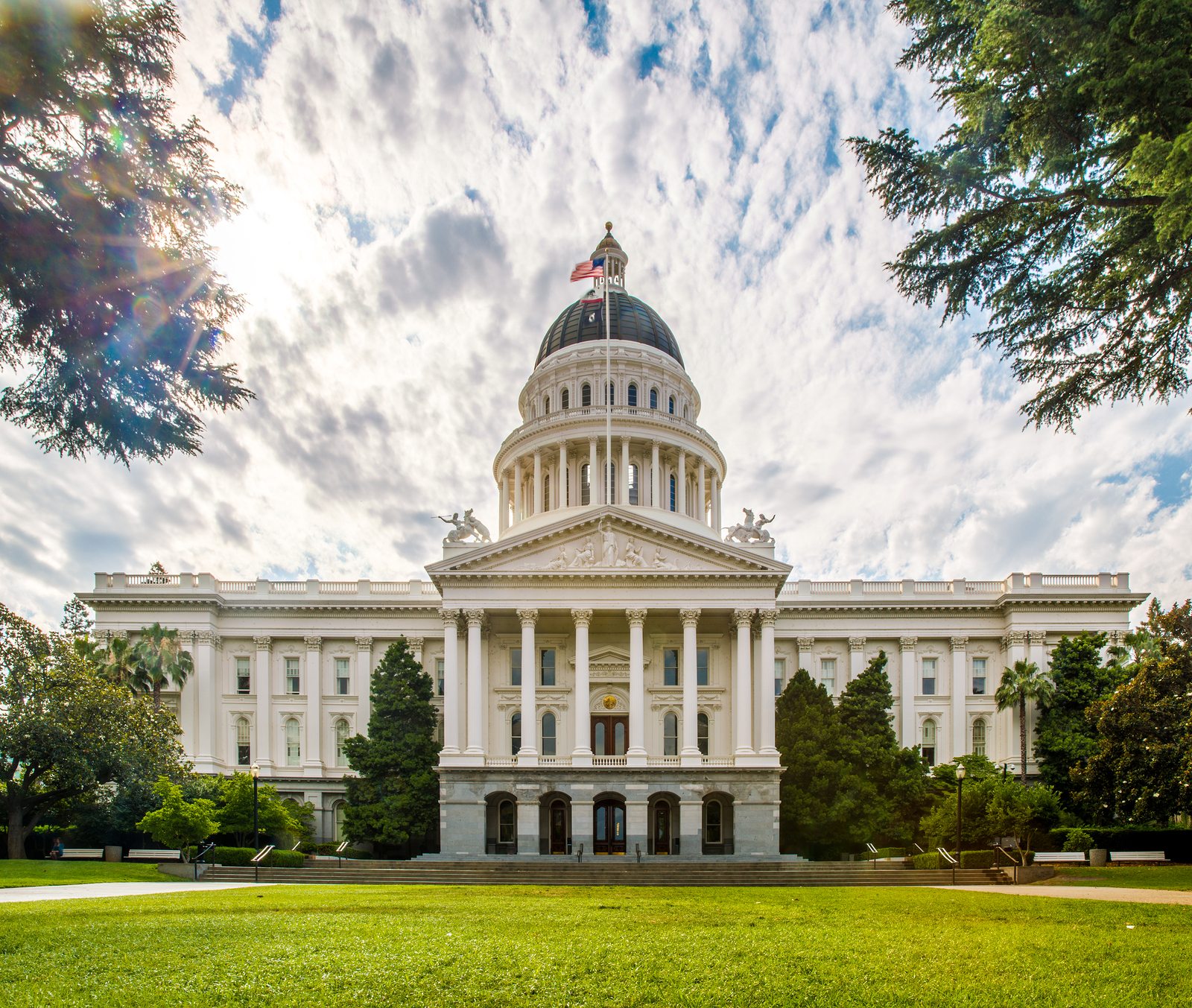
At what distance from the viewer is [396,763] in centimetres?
5184

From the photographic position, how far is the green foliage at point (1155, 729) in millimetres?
41844

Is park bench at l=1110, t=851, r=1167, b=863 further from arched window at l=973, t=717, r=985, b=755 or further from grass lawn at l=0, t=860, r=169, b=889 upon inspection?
grass lawn at l=0, t=860, r=169, b=889

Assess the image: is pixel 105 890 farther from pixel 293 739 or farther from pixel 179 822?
pixel 293 739

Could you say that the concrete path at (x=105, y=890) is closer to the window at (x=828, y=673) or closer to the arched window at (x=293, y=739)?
the arched window at (x=293, y=739)

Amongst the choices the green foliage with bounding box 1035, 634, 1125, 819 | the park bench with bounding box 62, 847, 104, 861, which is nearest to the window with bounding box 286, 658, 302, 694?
the park bench with bounding box 62, 847, 104, 861

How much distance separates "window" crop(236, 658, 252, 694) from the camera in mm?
62125

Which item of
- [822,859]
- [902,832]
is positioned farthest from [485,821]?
[902,832]

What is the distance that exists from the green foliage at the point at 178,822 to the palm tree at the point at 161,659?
16373mm

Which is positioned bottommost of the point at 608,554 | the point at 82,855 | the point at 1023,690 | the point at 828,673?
the point at 82,855

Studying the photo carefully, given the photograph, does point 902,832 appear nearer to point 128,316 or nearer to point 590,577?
point 590,577

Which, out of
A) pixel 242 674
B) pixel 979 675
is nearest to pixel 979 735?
pixel 979 675

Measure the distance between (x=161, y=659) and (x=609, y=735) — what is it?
25.0 m

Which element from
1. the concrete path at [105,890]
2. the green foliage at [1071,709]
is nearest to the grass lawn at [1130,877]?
the green foliage at [1071,709]

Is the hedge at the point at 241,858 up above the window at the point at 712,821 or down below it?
above
